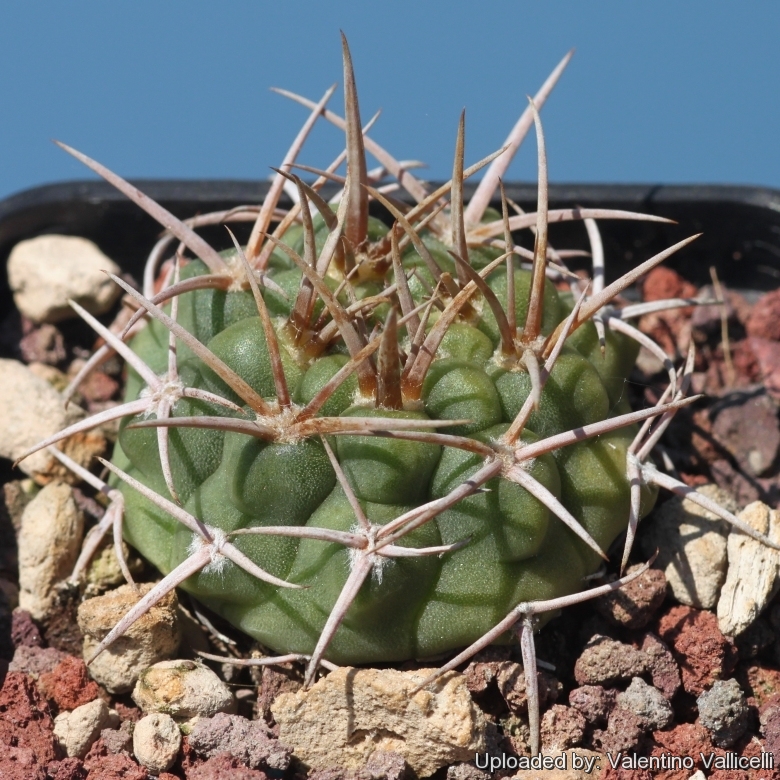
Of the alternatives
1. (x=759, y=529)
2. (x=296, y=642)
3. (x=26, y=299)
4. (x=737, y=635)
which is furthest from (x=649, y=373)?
(x=26, y=299)

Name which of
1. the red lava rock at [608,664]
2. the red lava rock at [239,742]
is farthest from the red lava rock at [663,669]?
the red lava rock at [239,742]

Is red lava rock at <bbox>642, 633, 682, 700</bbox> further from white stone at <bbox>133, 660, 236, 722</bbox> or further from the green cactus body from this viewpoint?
white stone at <bbox>133, 660, 236, 722</bbox>

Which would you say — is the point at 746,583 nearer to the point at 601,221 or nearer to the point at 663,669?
the point at 663,669

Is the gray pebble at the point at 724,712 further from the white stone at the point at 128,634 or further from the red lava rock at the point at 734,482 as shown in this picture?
the white stone at the point at 128,634

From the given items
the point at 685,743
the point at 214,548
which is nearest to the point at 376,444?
the point at 214,548

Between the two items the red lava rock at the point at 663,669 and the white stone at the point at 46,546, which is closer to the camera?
the red lava rock at the point at 663,669

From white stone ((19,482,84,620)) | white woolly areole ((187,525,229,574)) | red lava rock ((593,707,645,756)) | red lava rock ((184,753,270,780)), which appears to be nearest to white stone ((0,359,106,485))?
white stone ((19,482,84,620))

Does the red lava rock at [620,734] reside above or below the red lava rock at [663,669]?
below
